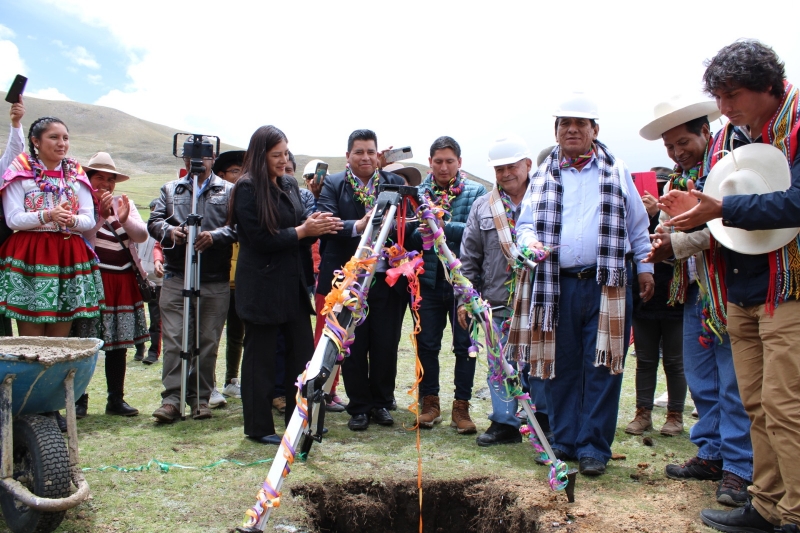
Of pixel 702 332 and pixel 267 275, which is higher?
pixel 267 275

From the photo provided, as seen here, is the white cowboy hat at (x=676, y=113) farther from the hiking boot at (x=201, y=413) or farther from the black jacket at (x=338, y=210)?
the hiking boot at (x=201, y=413)

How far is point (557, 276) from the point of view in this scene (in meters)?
4.32

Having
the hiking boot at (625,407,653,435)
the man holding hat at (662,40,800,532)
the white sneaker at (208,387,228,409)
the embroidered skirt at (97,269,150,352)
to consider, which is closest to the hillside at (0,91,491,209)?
the embroidered skirt at (97,269,150,352)

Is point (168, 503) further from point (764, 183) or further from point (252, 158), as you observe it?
point (764, 183)

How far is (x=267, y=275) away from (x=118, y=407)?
1.84m

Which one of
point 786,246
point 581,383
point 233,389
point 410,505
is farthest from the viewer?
point 233,389

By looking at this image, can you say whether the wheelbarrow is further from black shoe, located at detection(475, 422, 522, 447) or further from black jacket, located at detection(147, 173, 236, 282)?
black shoe, located at detection(475, 422, 522, 447)

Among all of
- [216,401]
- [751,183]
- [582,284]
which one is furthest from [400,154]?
[751,183]

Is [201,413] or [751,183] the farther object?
[201,413]

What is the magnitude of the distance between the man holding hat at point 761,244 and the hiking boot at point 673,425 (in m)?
1.71

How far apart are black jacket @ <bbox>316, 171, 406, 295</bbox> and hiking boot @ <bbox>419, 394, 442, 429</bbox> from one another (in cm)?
124

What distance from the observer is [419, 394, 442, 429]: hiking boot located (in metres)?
5.23

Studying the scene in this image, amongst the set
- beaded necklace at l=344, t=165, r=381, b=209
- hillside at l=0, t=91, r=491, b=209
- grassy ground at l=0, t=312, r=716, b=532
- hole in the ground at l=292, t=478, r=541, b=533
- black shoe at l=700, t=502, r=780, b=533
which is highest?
hillside at l=0, t=91, r=491, b=209

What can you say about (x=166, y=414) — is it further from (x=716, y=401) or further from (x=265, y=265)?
(x=716, y=401)
